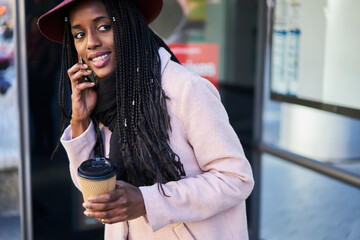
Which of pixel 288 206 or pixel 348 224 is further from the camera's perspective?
pixel 288 206

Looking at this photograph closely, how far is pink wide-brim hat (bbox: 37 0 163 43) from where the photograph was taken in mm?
1683

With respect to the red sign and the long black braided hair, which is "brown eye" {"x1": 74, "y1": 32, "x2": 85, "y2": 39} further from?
the red sign

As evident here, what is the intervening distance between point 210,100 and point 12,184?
277cm

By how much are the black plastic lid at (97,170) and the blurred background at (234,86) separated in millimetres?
1969

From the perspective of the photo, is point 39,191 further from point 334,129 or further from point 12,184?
point 334,129

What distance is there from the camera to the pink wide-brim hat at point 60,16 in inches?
66.2

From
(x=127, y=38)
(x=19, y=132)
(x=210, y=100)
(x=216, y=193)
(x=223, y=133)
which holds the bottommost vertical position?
(x=19, y=132)

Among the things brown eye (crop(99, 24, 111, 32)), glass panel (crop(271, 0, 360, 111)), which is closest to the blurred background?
glass panel (crop(271, 0, 360, 111))

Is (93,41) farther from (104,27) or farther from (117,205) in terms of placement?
(117,205)

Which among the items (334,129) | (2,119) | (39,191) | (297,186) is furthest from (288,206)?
(2,119)

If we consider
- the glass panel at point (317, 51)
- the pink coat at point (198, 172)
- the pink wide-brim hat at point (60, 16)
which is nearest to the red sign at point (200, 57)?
the glass panel at point (317, 51)

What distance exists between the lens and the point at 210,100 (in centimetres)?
146

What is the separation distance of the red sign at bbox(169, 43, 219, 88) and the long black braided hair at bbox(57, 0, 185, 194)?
204 cm

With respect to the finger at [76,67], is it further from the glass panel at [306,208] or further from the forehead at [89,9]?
the glass panel at [306,208]
